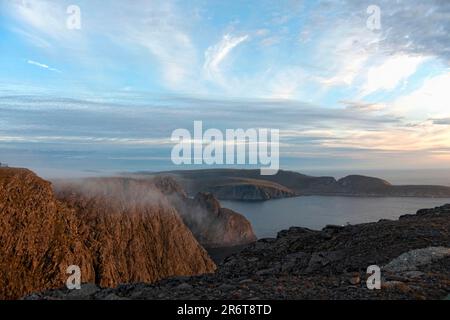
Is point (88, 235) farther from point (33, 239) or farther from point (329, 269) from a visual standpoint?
point (329, 269)

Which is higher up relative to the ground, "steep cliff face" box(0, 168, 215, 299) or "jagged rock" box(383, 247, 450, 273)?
"jagged rock" box(383, 247, 450, 273)

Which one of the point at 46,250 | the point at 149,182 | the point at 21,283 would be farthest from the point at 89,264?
the point at 149,182

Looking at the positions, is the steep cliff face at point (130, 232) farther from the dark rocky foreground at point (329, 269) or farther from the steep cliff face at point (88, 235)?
the dark rocky foreground at point (329, 269)

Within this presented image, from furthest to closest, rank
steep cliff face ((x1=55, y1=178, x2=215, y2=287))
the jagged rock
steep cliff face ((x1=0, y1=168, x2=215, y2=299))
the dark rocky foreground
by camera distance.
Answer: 1. steep cliff face ((x1=55, y1=178, x2=215, y2=287))
2. steep cliff face ((x1=0, y1=168, x2=215, y2=299))
3. the jagged rock
4. the dark rocky foreground

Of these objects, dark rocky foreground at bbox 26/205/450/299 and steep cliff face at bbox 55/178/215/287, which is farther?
steep cliff face at bbox 55/178/215/287

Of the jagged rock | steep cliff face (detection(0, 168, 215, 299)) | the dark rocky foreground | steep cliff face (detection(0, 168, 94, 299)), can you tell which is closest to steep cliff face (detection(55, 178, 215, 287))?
steep cliff face (detection(0, 168, 215, 299))

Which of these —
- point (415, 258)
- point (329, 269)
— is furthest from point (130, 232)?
point (415, 258)

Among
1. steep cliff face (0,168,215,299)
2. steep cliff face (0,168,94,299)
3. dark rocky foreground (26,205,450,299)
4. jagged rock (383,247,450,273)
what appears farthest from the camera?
steep cliff face (0,168,215,299)

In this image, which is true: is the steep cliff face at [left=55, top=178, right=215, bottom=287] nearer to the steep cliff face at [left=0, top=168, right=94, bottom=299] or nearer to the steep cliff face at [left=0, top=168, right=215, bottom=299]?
the steep cliff face at [left=0, top=168, right=215, bottom=299]
